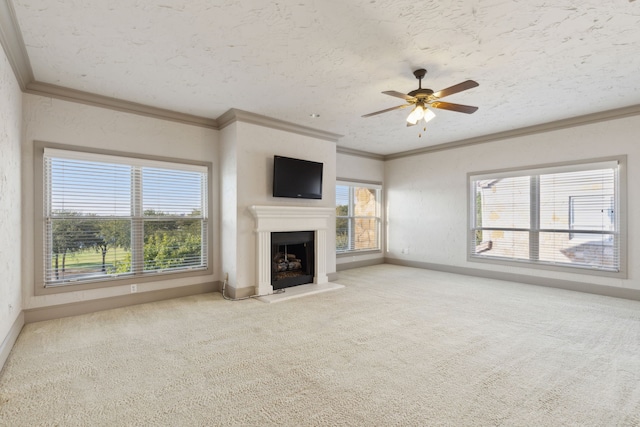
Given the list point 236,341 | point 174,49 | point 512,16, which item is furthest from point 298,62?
point 236,341

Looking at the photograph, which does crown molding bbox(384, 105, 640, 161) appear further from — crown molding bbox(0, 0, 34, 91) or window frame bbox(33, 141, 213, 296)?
crown molding bbox(0, 0, 34, 91)

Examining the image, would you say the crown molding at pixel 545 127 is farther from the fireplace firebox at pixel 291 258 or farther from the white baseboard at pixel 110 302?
the white baseboard at pixel 110 302

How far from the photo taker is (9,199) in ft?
9.41

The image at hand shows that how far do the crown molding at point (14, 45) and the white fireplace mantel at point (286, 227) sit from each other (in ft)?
9.25

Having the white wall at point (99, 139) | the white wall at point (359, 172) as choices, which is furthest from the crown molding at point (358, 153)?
the white wall at point (99, 139)

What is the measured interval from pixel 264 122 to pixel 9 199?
307cm

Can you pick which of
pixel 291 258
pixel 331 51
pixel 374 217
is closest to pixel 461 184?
pixel 374 217

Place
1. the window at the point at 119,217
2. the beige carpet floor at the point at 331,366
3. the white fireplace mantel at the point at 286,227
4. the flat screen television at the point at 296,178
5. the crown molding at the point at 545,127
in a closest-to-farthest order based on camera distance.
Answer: the beige carpet floor at the point at 331,366 < the window at the point at 119,217 < the crown molding at the point at 545,127 < the white fireplace mantel at the point at 286,227 < the flat screen television at the point at 296,178

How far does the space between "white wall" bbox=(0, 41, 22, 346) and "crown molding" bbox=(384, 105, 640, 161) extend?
664cm

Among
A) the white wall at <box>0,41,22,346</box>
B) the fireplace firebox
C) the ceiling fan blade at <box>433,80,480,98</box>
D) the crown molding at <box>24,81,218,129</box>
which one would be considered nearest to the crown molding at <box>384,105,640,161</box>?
the ceiling fan blade at <box>433,80,480,98</box>

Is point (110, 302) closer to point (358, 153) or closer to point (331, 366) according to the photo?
point (331, 366)

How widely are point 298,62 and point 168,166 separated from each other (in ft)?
8.31

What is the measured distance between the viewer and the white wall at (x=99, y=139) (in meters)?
3.48

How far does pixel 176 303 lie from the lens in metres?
4.25
